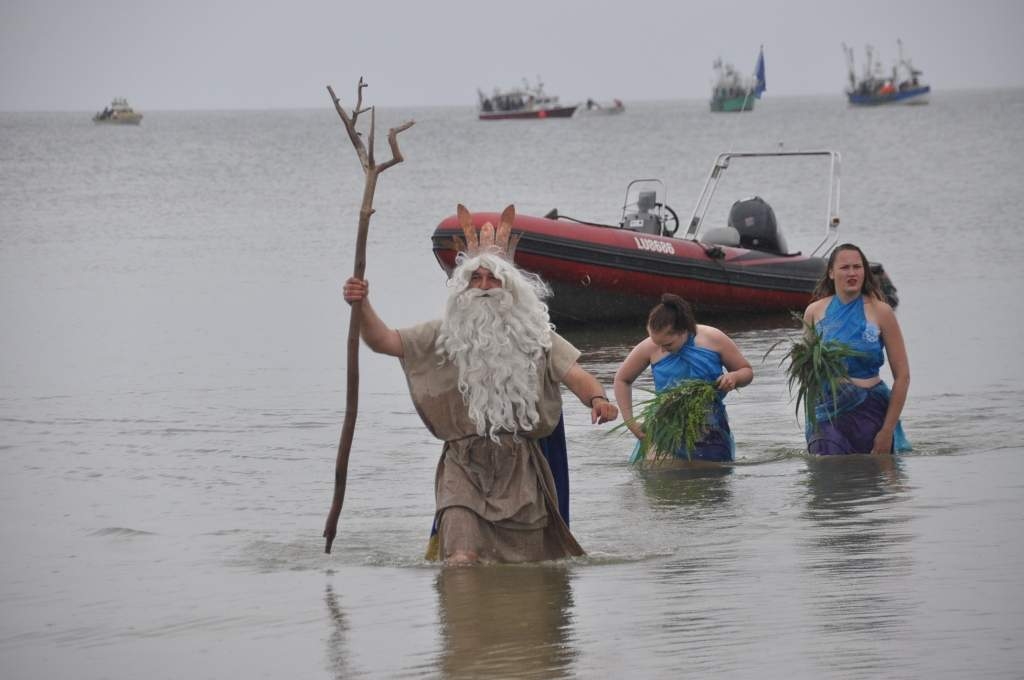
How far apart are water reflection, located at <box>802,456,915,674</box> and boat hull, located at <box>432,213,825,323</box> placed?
825cm

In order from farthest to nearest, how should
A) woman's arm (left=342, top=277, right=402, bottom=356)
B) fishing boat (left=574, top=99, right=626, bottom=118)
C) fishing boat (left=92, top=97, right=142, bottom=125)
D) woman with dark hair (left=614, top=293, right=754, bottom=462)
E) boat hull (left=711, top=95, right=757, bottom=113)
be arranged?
fishing boat (left=574, top=99, right=626, bottom=118)
boat hull (left=711, top=95, right=757, bottom=113)
fishing boat (left=92, top=97, right=142, bottom=125)
woman with dark hair (left=614, top=293, right=754, bottom=462)
woman's arm (left=342, top=277, right=402, bottom=356)

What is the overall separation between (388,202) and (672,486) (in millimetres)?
39016

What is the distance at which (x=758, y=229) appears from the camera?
19.4 metres

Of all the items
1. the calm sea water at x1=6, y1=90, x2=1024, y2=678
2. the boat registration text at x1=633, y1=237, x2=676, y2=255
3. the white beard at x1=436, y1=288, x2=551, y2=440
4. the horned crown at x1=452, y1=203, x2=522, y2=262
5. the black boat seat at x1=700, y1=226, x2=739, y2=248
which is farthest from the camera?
the black boat seat at x1=700, y1=226, x2=739, y2=248

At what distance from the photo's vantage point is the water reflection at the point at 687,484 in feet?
29.2

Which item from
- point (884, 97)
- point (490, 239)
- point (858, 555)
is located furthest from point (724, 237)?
point (884, 97)

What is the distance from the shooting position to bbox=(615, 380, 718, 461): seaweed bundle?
9.21m

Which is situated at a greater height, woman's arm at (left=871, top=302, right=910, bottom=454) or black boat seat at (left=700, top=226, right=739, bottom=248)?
black boat seat at (left=700, top=226, right=739, bottom=248)

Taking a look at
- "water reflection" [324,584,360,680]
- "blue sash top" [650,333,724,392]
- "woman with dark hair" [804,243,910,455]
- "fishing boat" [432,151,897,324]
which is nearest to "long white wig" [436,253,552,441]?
"water reflection" [324,584,360,680]

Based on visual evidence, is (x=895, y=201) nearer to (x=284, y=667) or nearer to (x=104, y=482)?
(x=104, y=482)

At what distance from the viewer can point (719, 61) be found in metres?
163

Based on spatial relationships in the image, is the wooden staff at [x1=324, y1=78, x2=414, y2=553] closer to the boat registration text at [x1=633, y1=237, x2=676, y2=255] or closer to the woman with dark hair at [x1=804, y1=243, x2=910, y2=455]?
the woman with dark hair at [x1=804, y1=243, x2=910, y2=455]

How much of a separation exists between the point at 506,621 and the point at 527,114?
519ft

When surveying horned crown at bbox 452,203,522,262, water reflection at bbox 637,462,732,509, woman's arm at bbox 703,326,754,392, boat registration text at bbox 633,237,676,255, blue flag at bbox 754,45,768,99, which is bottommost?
water reflection at bbox 637,462,732,509
